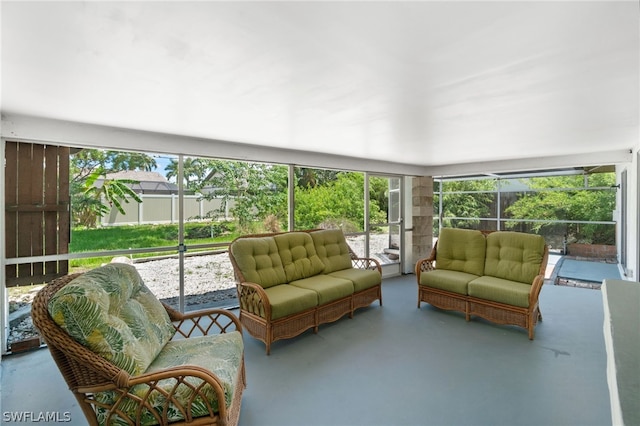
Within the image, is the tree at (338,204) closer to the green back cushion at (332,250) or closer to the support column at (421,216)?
the green back cushion at (332,250)

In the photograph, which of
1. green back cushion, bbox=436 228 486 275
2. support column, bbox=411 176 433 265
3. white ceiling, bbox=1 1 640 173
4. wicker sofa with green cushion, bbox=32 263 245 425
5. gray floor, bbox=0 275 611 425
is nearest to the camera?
white ceiling, bbox=1 1 640 173

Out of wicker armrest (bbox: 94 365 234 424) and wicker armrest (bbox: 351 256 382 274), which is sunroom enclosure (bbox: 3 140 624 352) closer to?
wicker armrest (bbox: 351 256 382 274)

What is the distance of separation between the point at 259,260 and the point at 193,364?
5.82 feet

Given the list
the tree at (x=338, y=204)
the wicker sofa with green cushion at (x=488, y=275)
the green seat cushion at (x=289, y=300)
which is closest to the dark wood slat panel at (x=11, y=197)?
the green seat cushion at (x=289, y=300)

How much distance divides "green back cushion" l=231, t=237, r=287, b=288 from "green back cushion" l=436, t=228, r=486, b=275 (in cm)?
241

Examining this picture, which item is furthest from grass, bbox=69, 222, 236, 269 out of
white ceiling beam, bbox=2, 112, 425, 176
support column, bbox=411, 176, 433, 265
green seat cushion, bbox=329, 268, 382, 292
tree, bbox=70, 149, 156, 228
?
support column, bbox=411, 176, 433, 265

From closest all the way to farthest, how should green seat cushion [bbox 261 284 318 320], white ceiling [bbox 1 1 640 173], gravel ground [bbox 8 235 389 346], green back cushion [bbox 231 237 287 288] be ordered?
white ceiling [bbox 1 1 640 173], green seat cushion [bbox 261 284 318 320], green back cushion [bbox 231 237 287 288], gravel ground [bbox 8 235 389 346]

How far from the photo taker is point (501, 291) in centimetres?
343

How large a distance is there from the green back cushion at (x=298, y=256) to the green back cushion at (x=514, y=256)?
231cm

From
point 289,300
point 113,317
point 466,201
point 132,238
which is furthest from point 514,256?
point 466,201

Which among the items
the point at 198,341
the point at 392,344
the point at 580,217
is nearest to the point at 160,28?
the point at 198,341

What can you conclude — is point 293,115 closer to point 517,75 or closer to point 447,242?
point 517,75

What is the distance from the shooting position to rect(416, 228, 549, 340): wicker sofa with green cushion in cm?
335

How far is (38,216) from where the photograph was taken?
9.89 ft
